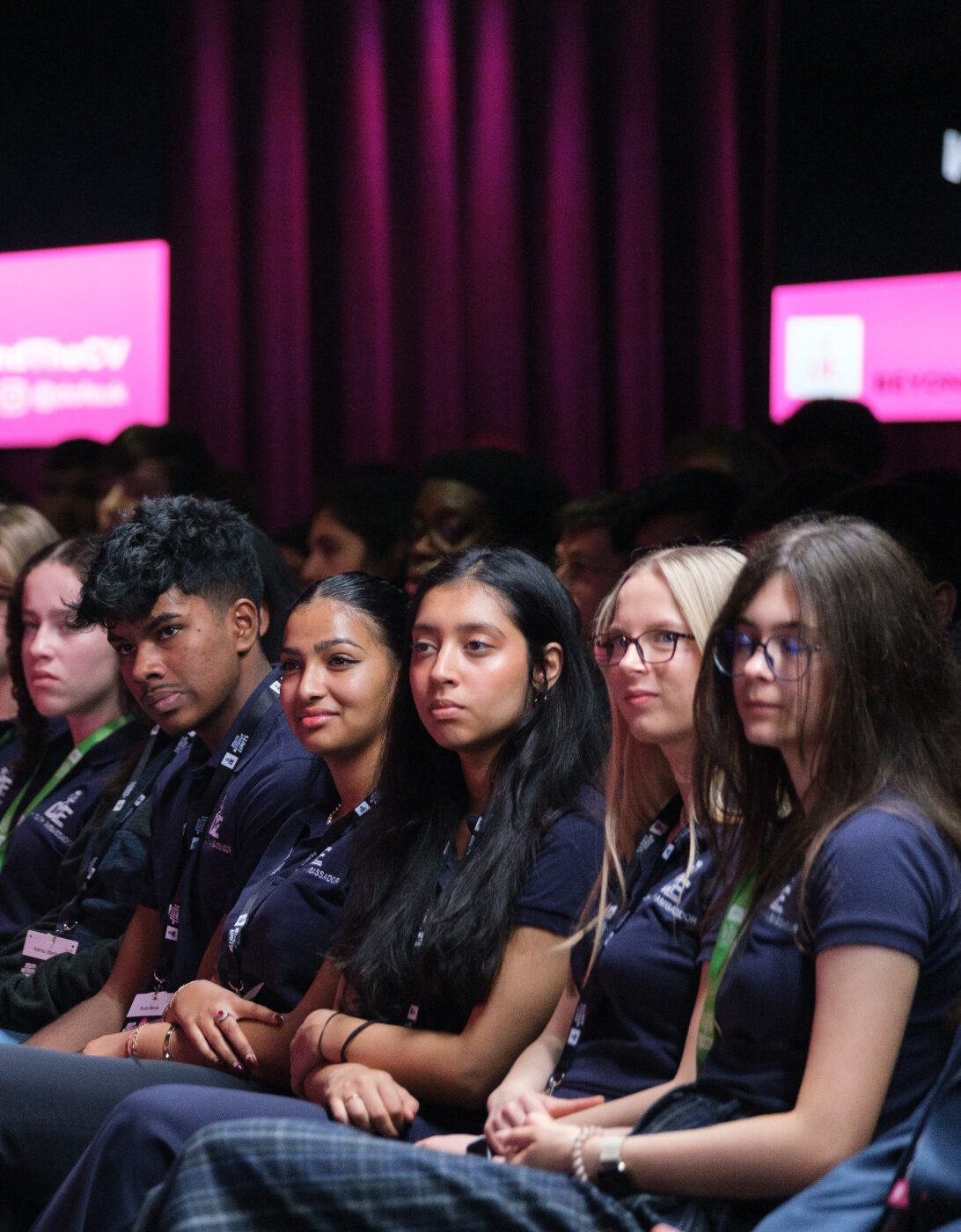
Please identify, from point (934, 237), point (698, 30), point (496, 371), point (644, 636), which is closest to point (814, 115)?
point (934, 237)

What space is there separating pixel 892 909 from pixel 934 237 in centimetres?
292

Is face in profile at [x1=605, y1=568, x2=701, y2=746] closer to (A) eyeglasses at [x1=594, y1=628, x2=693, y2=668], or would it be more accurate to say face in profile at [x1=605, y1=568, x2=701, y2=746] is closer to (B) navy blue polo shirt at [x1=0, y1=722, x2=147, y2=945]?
(A) eyeglasses at [x1=594, y1=628, x2=693, y2=668]

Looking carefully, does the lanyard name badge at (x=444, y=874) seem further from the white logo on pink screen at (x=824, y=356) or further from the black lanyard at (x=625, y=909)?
the white logo on pink screen at (x=824, y=356)

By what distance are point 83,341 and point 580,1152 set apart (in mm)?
4780

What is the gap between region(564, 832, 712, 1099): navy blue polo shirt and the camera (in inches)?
82.4

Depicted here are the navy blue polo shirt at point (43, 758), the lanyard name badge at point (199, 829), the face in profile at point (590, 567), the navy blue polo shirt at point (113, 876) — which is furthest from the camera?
the face in profile at point (590, 567)

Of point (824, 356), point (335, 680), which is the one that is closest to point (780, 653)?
point (335, 680)

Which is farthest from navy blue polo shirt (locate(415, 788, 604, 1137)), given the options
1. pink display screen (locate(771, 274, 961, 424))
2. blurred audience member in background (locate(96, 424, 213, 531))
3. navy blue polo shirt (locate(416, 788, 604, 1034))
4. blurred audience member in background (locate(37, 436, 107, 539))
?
blurred audience member in background (locate(37, 436, 107, 539))

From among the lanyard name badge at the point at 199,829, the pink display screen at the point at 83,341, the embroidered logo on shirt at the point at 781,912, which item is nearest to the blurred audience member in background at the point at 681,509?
the lanyard name badge at the point at 199,829

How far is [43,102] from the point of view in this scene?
6191mm

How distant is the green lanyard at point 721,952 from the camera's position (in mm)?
1966

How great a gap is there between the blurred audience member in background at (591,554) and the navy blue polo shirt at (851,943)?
1969 mm

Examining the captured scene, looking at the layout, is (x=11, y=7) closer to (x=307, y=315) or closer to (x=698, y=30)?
(x=307, y=315)

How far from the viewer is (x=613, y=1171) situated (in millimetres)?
1890
